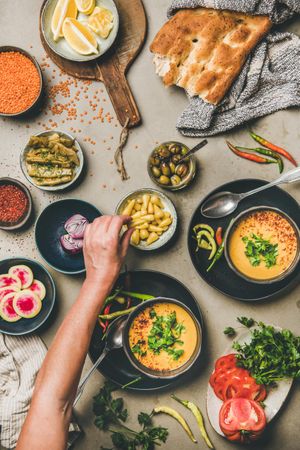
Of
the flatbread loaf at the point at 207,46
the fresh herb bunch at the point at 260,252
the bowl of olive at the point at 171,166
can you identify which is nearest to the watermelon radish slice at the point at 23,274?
the bowl of olive at the point at 171,166

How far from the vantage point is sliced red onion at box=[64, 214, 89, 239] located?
2.92 meters

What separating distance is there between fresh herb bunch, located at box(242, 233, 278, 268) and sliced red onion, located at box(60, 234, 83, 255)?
928mm

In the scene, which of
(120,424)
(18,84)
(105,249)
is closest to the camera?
(105,249)

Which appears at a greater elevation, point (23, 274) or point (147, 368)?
point (23, 274)

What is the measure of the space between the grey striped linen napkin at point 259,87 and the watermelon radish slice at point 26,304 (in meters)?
1.29

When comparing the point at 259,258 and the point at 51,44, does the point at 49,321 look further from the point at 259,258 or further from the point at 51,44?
the point at 51,44

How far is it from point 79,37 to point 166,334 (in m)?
1.76

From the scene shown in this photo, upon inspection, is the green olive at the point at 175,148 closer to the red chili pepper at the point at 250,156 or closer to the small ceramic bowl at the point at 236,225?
the red chili pepper at the point at 250,156

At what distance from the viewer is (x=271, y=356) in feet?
8.84

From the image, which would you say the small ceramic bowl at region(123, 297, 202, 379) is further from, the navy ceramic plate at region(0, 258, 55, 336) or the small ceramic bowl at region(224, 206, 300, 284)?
the navy ceramic plate at region(0, 258, 55, 336)

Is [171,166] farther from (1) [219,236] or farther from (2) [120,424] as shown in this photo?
(2) [120,424]

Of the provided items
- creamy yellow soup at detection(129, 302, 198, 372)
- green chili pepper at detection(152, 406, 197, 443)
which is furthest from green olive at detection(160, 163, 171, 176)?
green chili pepper at detection(152, 406, 197, 443)

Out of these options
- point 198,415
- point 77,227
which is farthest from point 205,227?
point 198,415

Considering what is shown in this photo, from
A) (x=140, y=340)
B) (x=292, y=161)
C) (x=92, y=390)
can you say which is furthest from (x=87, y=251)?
(x=292, y=161)
